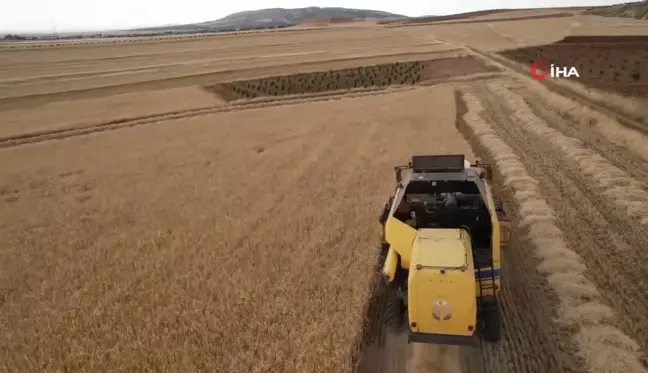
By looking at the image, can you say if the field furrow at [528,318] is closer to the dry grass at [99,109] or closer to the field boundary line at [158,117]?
the field boundary line at [158,117]

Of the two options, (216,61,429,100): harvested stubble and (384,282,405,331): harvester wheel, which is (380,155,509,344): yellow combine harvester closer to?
(384,282,405,331): harvester wheel

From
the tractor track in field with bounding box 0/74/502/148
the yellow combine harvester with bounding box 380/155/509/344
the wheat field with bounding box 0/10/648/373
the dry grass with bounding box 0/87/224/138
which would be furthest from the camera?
the dry grass with bounding box 0/87/224/138

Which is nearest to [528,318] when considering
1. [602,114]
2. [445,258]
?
[445,258]

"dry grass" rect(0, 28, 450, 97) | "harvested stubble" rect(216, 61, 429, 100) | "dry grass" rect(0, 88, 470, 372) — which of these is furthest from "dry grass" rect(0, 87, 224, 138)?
"dry grass" rect(0, 28, 450, 97)

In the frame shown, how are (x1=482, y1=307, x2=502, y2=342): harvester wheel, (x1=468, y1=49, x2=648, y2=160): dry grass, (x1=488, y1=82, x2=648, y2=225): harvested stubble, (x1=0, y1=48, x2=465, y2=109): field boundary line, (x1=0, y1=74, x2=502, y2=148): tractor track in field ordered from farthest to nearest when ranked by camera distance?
(x1=0, y1=48, x2=465, y2=109): field boundary line → (x1=0, y1=74, x2=502, y2=148): tractor track in field → (x1=468, y1=49, x2=648, y2=160): dry grass → (x1=488, y1=82, x2=648, y2=225): harvested stubble → (x1=482, y1=307, x2=502, y2=342): harvester wheel

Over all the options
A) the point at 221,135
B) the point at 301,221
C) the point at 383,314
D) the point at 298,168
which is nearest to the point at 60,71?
the point at 221,135

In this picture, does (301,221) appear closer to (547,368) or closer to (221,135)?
(547,368)

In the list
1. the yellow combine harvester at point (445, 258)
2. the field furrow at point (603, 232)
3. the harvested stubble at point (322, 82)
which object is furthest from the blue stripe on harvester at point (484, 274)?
the harvested stubble at point (322, 82)
